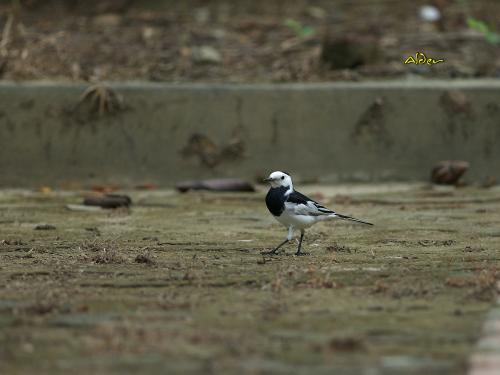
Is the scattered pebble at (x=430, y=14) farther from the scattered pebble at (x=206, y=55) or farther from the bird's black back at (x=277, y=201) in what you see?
the bird's black back at (x=277, y=201)

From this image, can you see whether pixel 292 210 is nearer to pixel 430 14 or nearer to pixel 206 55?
pixel 206 55

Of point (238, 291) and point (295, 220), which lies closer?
point (238, 291)

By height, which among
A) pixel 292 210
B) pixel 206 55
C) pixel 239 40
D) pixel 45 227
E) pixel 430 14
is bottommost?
pixel 45 227

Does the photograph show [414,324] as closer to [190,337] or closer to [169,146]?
[190,337]

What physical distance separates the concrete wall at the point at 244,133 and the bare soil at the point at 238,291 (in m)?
1.54

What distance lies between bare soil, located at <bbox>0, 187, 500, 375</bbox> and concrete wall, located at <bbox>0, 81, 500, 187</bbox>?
5.06ft

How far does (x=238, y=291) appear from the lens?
15.8ft

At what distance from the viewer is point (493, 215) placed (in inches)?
302

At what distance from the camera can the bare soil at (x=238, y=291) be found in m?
3.59

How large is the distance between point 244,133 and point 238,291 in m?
4.94

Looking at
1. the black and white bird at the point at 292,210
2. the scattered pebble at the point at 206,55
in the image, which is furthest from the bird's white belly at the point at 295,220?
the scattered pebble at the point at 206,55

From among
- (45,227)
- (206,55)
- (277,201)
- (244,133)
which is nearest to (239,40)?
(206,55)

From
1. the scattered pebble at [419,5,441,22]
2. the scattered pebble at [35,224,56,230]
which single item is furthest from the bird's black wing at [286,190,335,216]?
the scattered pebble at [419,5,441,22]

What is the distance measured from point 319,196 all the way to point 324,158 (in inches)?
36.1
